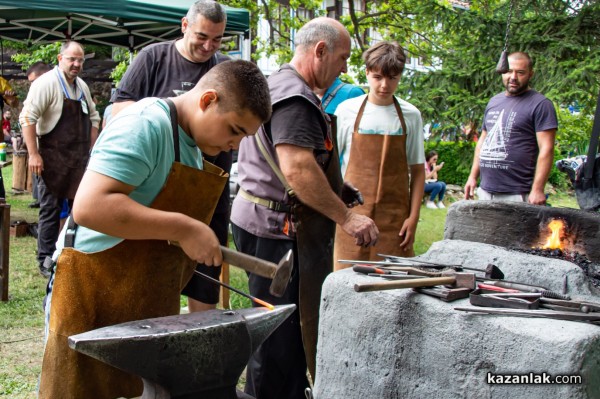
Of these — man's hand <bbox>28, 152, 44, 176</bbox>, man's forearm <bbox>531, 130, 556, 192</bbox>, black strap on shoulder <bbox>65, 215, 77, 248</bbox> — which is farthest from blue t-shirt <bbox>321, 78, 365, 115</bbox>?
black strap on shoulder <bbox>65, 215, 77, 248</bbox>

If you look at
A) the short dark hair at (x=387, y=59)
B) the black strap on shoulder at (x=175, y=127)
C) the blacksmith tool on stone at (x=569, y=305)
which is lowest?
the blacksmith tool on stone at (x=569, y=305)

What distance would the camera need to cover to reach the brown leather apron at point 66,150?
648 centimetres

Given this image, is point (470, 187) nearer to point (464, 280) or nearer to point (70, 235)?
point (464, 280)

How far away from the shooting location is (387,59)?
14.4ft

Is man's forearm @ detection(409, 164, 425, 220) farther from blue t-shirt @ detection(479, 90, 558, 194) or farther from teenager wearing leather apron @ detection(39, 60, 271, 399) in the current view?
teenager wearing leather apron @ detection(39, 60, 271, 399)

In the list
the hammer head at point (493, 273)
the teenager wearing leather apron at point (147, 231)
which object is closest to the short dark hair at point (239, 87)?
the teenager wearing leather apron at point (147, 231)

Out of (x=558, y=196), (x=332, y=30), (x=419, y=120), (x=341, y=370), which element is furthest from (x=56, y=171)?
(x=558, y=196)

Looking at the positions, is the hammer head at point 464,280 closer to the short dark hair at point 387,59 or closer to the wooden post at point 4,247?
the short dark hair at point 387,59

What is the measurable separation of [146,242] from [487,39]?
5.55 m

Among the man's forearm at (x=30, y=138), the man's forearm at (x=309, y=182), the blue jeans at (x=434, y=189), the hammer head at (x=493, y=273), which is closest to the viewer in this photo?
the hammer head at (x=493, y=273)

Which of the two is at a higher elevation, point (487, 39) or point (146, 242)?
point (487, 39)

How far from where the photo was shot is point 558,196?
15.0 m

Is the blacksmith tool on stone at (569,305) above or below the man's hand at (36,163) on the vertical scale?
above

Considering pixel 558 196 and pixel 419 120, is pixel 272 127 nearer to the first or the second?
pixel 419 120
